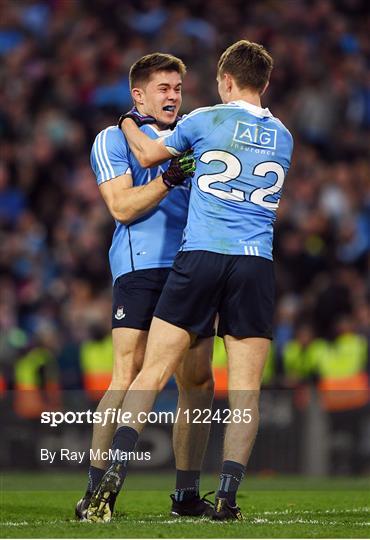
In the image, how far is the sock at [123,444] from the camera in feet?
20.0

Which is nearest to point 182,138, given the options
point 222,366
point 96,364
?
point 222,366

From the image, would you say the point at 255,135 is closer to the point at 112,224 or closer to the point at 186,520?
the point at 186,520

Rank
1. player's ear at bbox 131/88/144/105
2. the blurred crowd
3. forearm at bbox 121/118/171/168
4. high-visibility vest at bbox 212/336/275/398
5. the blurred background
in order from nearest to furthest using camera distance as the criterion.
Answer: forearm at bbox 121/118/171/168 → player's ear at bbox 131/88/144/105 → the blurred background → high-visibility vest at bbox 212/336/275/398 → the blurred crowd

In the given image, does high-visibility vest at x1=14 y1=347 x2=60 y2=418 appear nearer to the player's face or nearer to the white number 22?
the player's face

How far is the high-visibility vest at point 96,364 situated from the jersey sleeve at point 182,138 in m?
6.80

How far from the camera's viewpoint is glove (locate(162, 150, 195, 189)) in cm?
638

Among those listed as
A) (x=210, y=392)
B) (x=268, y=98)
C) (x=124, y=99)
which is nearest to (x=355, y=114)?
(x=268, y=98)

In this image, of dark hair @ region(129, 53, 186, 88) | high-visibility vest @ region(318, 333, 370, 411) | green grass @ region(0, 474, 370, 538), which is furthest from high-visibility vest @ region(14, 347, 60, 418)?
dark hair @ region(129, 53, 186, 88)

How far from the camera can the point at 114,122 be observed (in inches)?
649

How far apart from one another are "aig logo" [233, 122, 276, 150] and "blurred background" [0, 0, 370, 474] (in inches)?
197

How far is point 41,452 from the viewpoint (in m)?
11.6

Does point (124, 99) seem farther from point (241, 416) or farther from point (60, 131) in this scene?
point (241, 416)

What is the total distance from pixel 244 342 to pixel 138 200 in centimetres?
92

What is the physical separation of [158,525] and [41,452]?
18.6ft
